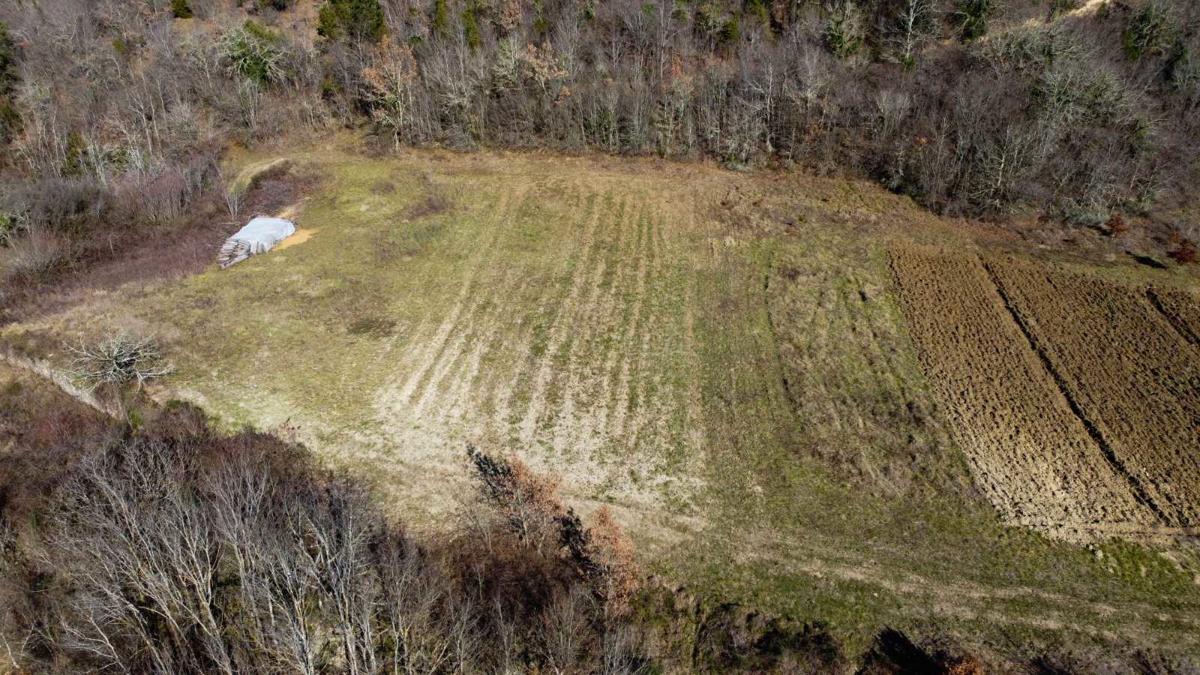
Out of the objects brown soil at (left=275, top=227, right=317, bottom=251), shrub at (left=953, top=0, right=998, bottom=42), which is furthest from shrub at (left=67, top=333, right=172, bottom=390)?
shrub at (left=953, top=0, right=998, bottom=42)

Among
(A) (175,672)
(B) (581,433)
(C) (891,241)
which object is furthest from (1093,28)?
(A) (175,672)

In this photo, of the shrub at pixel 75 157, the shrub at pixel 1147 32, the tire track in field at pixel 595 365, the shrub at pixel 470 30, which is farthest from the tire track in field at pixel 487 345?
the shrub at pixel 1147 32

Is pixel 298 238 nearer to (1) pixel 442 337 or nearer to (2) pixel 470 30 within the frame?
(1) pixel 442 337

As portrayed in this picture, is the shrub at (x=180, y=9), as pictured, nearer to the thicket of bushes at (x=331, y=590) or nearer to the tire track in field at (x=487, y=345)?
the tire track in field at (x=487, y=345)

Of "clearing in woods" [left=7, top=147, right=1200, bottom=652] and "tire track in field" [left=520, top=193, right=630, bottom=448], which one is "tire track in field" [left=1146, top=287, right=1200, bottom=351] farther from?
"tire track in field" [left=520, top=193, right=630, bottom=448]

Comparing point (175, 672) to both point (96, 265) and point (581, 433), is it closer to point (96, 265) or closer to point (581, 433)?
point (581, 433)

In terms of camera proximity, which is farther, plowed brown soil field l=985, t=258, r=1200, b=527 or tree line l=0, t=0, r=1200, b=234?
tree line l=0, t=0, r=1200, b=234

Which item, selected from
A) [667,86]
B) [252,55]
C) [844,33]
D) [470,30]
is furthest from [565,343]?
[252,55]
